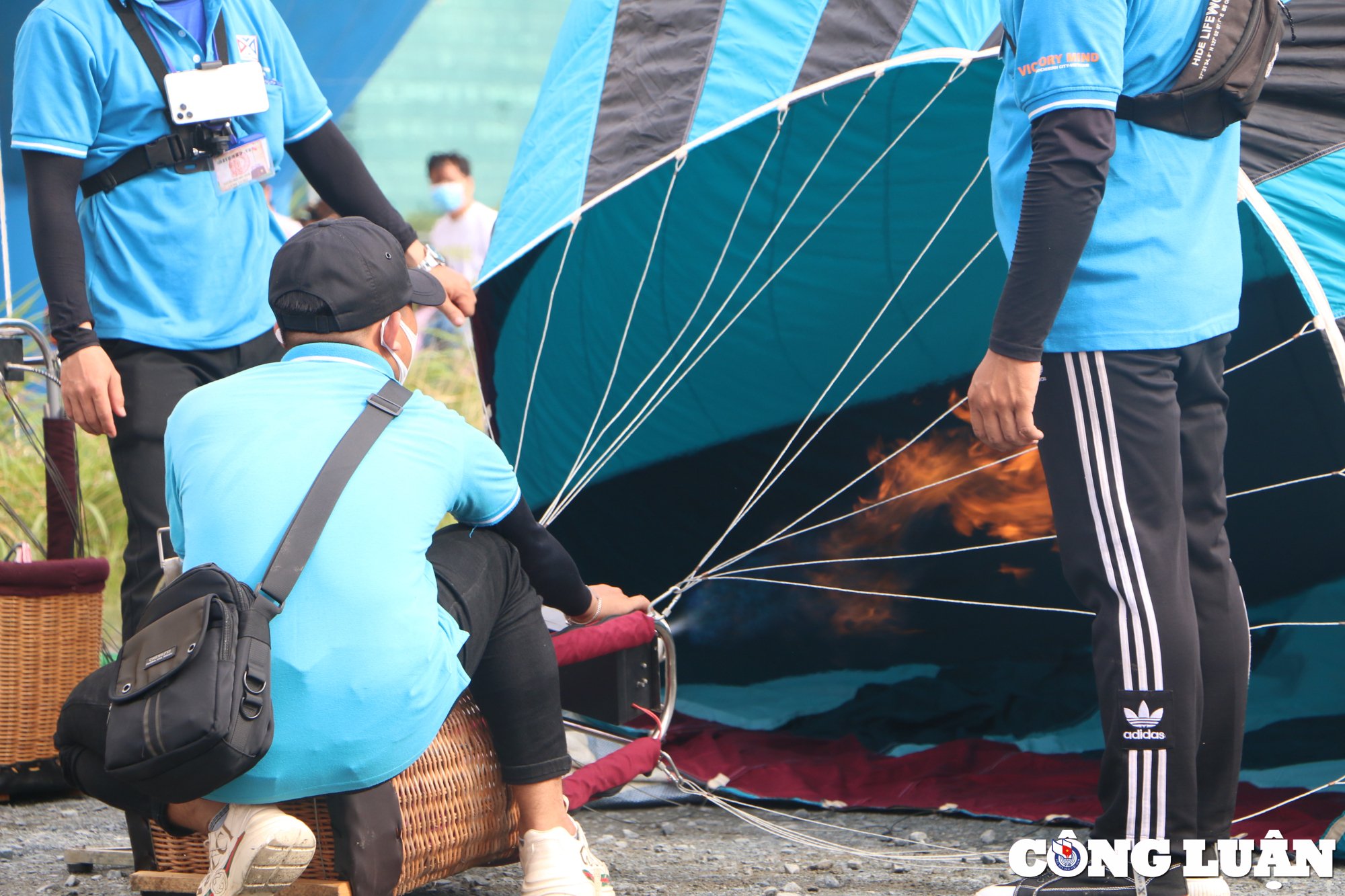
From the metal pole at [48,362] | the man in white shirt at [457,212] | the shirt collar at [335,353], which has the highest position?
the man in white shirt at [457,212]

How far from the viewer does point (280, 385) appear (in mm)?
1809

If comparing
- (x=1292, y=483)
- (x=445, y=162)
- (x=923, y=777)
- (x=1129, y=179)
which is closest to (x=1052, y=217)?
(x=1129, y=179)

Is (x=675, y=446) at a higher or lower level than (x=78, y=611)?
higher

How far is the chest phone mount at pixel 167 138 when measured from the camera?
92.0 inches

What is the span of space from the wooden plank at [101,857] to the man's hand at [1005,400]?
1535mm

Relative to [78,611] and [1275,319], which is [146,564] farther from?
[1275,319]

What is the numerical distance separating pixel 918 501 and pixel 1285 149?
1181 mm

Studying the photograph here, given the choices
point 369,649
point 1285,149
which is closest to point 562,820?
point 369,649

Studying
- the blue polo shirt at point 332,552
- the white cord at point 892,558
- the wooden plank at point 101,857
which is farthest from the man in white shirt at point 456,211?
the blue polo shirt at point 332,552

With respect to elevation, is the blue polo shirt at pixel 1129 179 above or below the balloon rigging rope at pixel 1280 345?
above

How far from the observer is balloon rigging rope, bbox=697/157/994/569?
2.95 meters

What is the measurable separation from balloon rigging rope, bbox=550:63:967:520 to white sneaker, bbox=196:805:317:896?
1519 mm

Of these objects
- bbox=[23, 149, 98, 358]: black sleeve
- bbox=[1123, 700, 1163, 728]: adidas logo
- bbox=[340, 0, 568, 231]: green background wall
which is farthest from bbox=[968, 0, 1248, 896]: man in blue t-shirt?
bbox=[340, 0, 568, 231]: green background wall

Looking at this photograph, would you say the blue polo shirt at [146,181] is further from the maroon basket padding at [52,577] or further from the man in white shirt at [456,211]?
the man in white shirt at [456,211]
